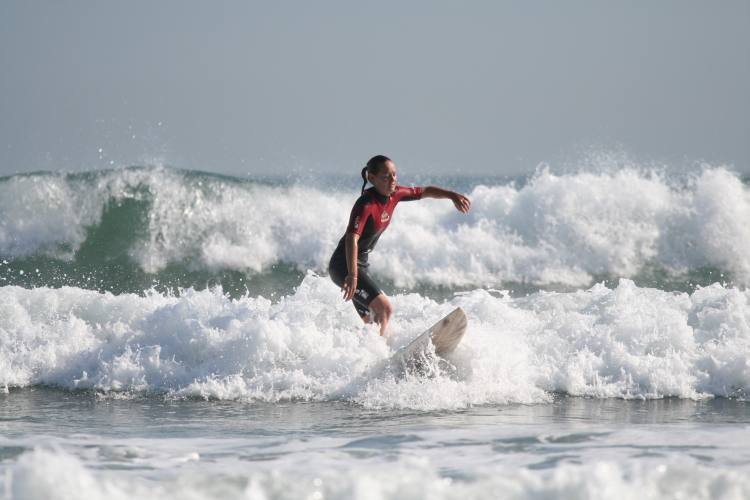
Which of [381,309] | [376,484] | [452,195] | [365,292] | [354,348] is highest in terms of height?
[452,195]

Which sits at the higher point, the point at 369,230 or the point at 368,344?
the point at 369,230

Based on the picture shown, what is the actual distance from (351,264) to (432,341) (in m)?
0.94

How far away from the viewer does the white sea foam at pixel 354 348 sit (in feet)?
22.9

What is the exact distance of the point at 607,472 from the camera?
391 cm

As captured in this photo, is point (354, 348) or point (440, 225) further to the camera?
point (440, 225)

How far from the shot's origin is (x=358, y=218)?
6.61m

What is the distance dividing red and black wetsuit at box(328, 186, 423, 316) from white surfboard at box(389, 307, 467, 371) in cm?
50

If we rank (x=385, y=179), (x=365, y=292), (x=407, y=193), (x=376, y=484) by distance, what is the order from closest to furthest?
(x=376, y=484), (x=385, y=179), (x=365, y=292), (x=407, y=193)

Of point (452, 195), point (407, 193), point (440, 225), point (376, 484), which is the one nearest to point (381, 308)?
point (407, 193)

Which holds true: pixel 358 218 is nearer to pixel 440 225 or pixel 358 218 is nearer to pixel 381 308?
pixel 381 308

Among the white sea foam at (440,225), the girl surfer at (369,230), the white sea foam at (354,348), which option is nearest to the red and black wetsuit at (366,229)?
the girl surfer at (369,230)

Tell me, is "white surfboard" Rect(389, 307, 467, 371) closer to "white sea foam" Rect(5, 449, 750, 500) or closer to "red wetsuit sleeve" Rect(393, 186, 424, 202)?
"red wetsuit sleeve" Rect(393, 186, 424, 202)

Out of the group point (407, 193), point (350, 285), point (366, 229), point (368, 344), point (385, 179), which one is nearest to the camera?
point (350, 285)

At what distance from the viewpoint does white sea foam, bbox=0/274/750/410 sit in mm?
6992
